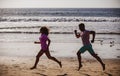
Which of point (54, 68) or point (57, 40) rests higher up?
point (54, 68)

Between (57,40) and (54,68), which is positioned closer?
(54,68)

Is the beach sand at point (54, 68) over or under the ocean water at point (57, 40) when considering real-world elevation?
over

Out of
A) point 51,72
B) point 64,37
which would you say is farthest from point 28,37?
point 51,72

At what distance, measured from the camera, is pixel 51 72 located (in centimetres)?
565

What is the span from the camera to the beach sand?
560 cm

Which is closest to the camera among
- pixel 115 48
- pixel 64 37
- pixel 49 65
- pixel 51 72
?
pixel 51 72

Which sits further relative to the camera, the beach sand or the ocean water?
the ocean water

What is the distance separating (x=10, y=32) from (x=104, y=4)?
4102 mm

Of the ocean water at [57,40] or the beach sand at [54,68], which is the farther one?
the ocean water at [57,40]

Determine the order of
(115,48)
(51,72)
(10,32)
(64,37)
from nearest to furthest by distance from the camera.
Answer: (51,72), (115,48), (64,37), (10,32)

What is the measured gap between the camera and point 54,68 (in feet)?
19.3

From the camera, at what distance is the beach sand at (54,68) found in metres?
5.60

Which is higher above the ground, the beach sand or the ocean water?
the beach sand

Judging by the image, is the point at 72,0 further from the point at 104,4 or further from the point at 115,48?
the point at 115,48
